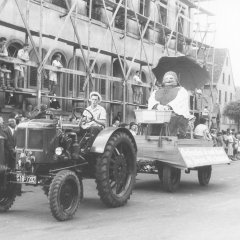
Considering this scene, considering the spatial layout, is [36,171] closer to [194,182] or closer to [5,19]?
[194,182]

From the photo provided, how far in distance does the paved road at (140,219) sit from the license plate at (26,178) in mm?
552

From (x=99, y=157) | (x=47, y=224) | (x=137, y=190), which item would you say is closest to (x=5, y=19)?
(x=137, y=190)

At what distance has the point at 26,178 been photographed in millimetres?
7777

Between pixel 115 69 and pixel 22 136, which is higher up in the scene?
pixel 115 69

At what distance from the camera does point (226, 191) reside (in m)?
11.7

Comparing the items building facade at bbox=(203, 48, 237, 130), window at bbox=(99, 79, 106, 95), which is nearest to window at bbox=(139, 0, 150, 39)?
window at bbox=(99, 79, 106, 95)

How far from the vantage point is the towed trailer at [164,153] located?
11.0m

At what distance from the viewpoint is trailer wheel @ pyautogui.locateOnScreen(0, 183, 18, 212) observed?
833 cm

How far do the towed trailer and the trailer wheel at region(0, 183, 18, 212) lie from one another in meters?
3.35

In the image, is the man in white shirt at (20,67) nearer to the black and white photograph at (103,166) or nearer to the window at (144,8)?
the black and white photograph at (103,166)

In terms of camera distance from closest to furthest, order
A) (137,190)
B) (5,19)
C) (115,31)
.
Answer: (137,190), (5,19), (115,31)

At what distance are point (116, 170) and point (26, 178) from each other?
1866 millimetres

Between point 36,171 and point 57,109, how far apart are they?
12.0 m

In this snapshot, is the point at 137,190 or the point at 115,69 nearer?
the point at 137,190
